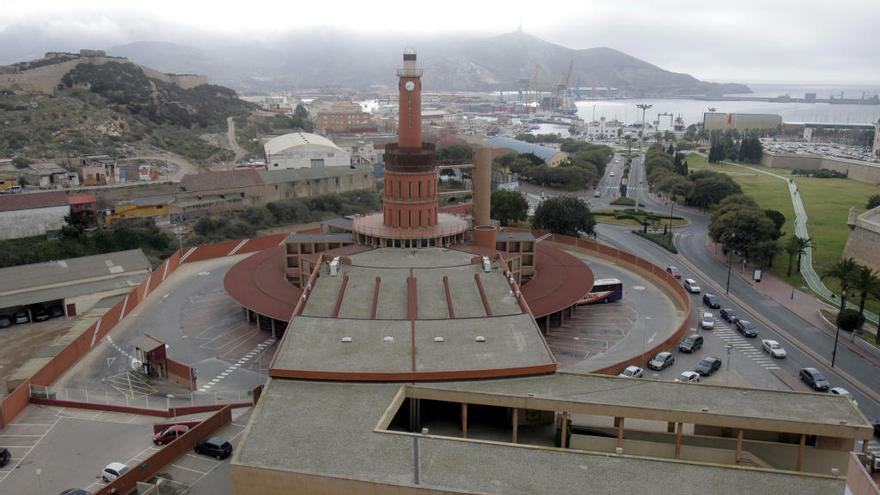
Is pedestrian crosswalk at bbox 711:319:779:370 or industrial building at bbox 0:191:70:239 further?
industrial building at bbox 0:191:70:239

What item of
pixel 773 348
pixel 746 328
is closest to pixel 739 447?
pixel 773 348

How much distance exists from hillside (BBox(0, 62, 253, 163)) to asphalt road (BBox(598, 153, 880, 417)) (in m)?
74.9

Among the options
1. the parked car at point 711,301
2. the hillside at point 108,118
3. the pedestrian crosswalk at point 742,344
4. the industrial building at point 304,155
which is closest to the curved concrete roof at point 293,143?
the industrial building at point 304,155

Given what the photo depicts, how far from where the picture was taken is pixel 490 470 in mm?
21297

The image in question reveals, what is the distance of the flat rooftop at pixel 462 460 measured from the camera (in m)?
20.7

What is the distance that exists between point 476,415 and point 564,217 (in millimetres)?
40045

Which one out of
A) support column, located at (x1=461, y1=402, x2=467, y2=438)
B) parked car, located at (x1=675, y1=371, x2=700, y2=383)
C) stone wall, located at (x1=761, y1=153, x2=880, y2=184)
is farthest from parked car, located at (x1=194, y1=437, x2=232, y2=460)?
stone wall, located at (x1=761, y1=153, x2=880, y2=184)

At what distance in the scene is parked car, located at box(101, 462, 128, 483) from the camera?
82.6 feet

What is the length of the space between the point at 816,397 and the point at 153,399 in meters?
32.3

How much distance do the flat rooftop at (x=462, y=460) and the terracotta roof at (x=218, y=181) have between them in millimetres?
61264

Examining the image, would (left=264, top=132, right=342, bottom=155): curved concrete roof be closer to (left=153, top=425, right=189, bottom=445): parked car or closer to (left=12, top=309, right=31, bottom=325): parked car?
(left=12, top=309, right=31, bottom=325): parked car

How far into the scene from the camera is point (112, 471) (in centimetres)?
2531

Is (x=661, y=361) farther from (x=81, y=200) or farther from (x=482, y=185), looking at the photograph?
(x=81, y=200)

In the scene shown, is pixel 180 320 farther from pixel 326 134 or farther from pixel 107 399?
pixel 326 134
